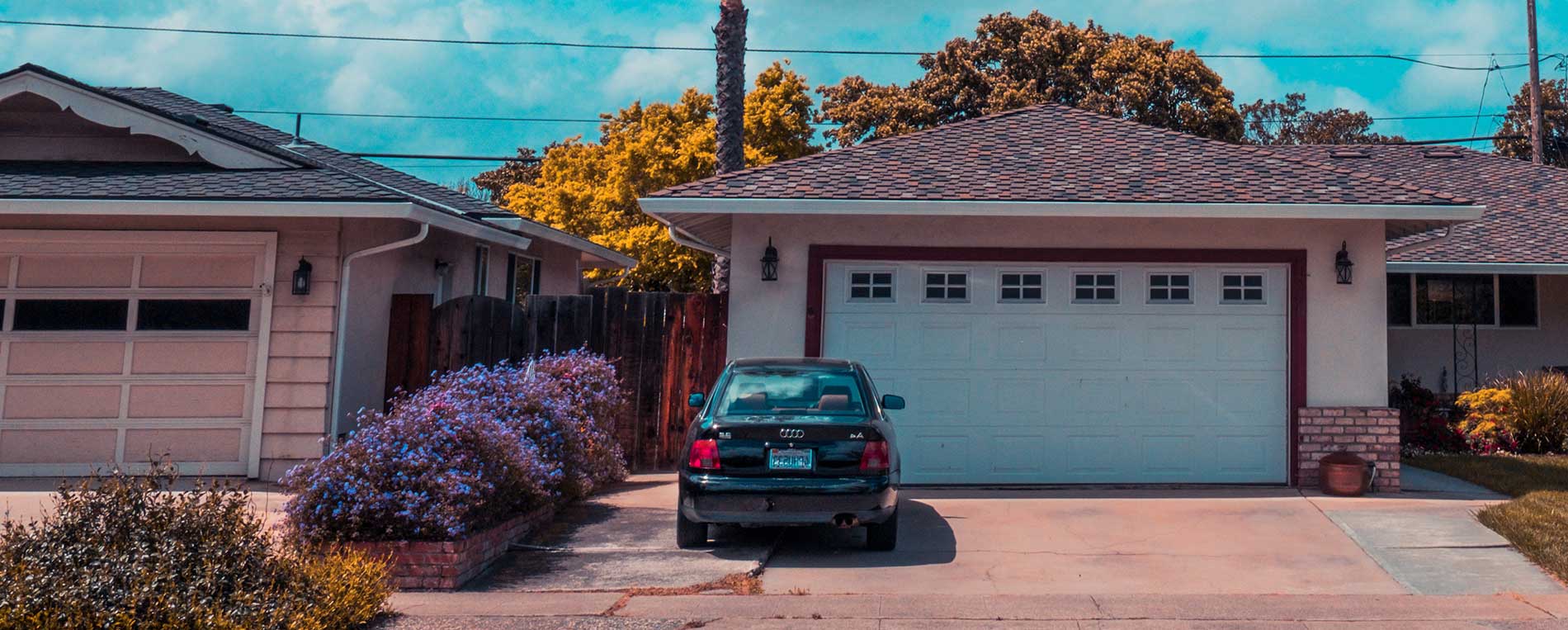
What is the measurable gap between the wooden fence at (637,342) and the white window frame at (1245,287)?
16.3 ft

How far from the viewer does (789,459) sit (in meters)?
7.86

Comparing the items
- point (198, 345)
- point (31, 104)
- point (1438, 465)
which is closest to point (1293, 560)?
point (1438, 465)

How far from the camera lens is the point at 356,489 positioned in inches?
296

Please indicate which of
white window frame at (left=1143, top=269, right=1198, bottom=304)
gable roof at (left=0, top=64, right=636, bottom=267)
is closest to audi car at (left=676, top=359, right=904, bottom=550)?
white window frame at (left=1143, top=269, right=1198, bottom=304)

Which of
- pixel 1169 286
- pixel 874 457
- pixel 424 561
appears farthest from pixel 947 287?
pixel 424 561

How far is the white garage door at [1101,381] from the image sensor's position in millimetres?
11320

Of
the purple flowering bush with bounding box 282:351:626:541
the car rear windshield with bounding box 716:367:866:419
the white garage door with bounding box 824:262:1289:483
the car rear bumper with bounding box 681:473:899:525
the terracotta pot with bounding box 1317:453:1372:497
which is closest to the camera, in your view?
the purple flowering bush with bounding box 282:351:626:541

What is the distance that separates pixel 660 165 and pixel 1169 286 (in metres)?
18.3

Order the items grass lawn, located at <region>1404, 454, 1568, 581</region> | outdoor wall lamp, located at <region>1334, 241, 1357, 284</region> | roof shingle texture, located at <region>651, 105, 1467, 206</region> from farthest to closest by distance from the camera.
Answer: outdoor wall lamp, located at <region>1334, 241, 1357, 284</region>
roof shingle texture, located at <region>651, 105, 1467, 206</region>
grass lawn, located at <region>1404, 454, 1568, 581</region>

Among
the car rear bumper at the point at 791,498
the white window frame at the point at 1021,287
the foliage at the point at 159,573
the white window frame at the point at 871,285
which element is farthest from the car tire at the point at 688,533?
the white window frame at the point at 1021,287

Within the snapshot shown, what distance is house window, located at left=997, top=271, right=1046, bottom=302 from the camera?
37.4ft

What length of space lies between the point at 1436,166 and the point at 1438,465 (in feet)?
33.5

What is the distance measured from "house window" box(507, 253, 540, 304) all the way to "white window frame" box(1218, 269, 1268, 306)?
8563 mm

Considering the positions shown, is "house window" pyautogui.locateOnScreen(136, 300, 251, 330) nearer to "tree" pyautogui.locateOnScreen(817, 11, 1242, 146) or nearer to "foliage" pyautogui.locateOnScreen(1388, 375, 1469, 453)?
"foliage" pyautogui.locateOnScreen(1388, 375, 1469, 453)
